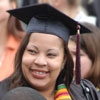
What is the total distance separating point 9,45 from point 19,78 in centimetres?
92

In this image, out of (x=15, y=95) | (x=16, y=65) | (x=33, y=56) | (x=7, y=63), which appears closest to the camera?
(x=15, y=95)

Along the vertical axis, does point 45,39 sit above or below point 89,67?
above

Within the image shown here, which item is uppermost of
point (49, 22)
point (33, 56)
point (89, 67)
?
Result: point (49, 22)

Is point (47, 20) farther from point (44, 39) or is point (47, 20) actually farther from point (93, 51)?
point (93, 51)

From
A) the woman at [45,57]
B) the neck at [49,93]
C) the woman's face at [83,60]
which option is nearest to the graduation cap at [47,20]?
the woman at [45,57]

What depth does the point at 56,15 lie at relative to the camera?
247cm

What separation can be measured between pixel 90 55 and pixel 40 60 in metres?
1.09

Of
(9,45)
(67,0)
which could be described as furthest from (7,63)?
(67,0)

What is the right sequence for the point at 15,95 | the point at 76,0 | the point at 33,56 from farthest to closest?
1. the point at 76,0
2. the point at 33,56
3. the point at 15,95

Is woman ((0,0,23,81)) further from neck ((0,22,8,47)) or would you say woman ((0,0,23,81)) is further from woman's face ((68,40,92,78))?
woman's face ((68,40,92,78))

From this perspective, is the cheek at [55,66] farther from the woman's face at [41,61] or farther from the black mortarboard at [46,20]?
the black mortarboard at [46,20]

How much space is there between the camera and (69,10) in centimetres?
411

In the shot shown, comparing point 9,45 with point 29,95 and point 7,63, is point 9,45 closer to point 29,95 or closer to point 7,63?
point 7,63

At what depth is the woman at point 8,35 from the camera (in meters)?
3.29
